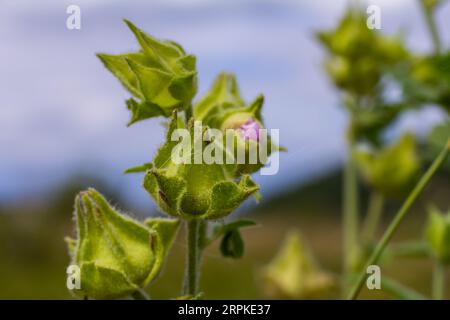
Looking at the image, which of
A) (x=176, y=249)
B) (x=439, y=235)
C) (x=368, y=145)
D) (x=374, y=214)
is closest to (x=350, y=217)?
(x=374, y=214)

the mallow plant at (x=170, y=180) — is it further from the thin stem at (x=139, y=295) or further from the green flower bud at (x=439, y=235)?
the green flower bud at (x=439, y=235)

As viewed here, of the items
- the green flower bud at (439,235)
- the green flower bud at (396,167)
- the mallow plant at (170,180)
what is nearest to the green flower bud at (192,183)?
the mallow plant at (170,180)

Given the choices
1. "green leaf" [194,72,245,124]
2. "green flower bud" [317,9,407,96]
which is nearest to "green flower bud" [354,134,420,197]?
"green flower bud" [317,9,407,96]

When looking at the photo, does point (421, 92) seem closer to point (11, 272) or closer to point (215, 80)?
point (215, 80)

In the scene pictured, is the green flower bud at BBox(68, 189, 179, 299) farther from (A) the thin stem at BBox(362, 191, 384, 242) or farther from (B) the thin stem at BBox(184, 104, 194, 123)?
(A) the thin stem at BBox(362, 191, 384, 242)

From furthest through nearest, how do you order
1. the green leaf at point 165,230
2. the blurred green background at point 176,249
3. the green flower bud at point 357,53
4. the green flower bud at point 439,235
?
the blurred green background at point 176,249
the green flower bud at point 357,53
the green flower bud at point 439,235
the green leaf at point 165,230

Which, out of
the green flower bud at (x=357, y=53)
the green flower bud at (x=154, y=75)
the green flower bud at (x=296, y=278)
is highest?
the green flower bud at (x=357, y=53)

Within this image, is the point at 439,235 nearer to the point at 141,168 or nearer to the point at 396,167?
the point at 396,167

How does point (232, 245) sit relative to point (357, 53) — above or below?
below
